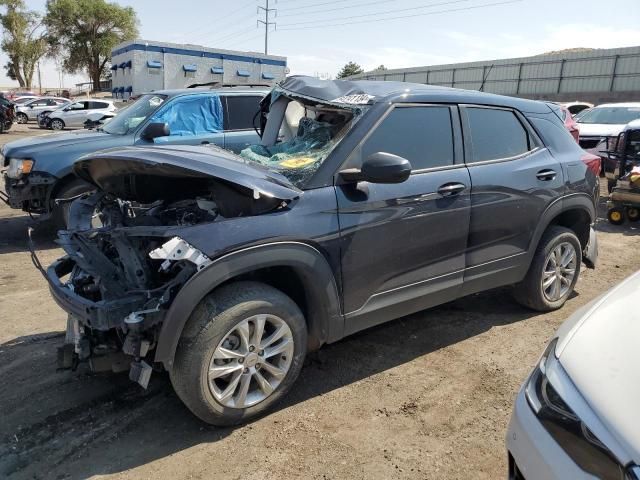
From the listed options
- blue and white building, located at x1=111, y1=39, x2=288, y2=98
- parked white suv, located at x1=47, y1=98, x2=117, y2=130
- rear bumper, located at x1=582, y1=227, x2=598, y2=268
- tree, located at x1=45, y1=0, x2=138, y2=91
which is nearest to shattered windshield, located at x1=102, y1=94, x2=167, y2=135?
rear bumper, located at x1=582, y1=227, x2=598, y2=268

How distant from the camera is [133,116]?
7.39 meters

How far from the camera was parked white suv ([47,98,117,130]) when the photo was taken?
87.7ft

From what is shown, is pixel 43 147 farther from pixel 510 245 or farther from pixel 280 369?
pixel 510 245

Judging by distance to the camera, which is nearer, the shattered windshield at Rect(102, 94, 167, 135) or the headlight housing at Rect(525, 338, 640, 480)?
the headlight housing at Rect(525, 338, 640, 480)

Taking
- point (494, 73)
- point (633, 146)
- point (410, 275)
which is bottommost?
point (410, 275)

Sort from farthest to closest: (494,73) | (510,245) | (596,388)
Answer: (494,73), (510,245), (596,388)

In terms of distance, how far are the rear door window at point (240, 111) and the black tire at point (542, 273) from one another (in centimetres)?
463

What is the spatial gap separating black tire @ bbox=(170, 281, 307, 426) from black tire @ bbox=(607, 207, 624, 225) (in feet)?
23.8

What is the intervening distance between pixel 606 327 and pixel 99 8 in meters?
60.8

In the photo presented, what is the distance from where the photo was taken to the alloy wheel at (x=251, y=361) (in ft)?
9.48

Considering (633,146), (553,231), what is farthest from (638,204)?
(553,231)

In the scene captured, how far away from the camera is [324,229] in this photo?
313 cm

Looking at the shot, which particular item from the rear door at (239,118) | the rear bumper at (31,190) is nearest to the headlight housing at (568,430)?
the rear door at (239,118)

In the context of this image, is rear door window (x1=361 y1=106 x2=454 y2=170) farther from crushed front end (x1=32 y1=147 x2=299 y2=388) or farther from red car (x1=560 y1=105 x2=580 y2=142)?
red car (x1=560 y1=105 x2=580 y2=142)
